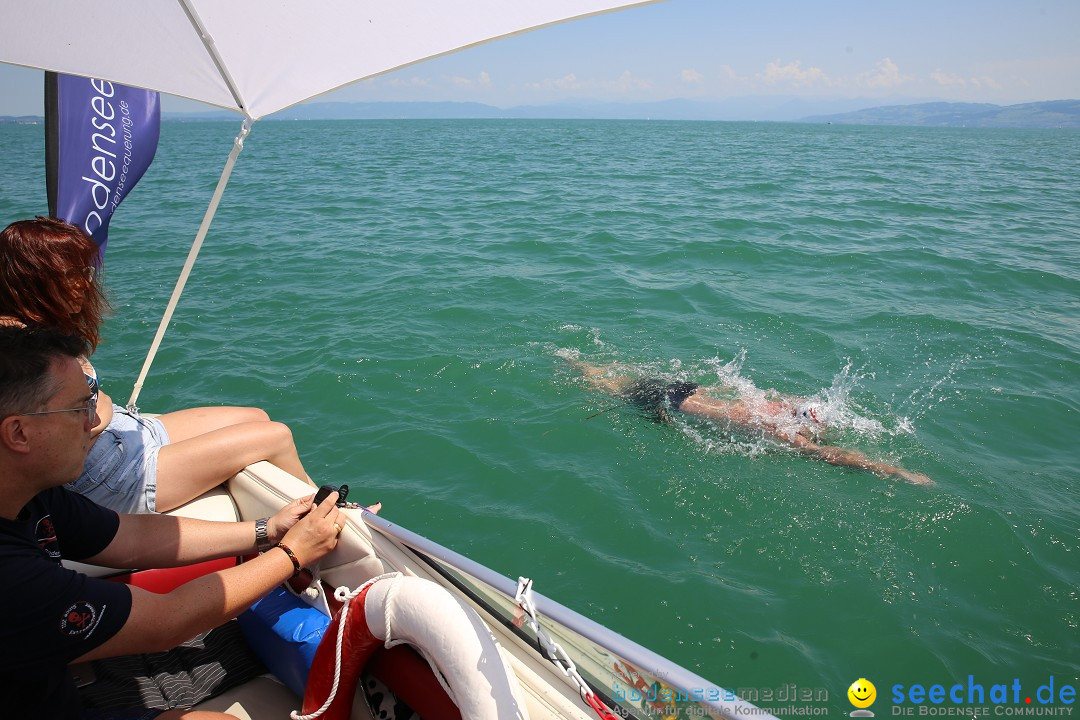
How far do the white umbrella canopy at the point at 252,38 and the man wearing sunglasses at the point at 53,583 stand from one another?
43.9 inches

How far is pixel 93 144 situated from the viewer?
3451 millimetres

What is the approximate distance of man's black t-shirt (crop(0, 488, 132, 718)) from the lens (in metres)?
1.50

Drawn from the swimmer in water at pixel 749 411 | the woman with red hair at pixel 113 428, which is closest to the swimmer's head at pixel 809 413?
the swimmer in water at pixel 749 411

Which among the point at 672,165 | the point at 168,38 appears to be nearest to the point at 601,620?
the point at 168,38

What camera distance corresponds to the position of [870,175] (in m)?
22.6

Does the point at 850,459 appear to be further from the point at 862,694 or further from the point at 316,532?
the point at 316,532

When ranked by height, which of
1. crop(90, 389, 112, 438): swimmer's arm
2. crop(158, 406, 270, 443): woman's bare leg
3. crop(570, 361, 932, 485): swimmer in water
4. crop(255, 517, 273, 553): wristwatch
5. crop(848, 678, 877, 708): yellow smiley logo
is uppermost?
crop(90, 389, 112, 438): swimmer's arm

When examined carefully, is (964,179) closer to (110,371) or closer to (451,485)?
(451,485)

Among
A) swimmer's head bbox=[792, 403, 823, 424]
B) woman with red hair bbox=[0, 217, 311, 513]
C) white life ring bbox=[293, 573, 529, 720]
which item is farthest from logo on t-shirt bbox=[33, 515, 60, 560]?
swimmer's head bbox=[792, 403, 823, 424]

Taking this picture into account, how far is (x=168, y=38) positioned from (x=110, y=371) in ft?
20.0

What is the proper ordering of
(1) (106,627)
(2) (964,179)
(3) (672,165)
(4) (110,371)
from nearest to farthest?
1. (1) (106,627)
2. (4) (110,371)
3. (2) (964,179)
4. (3) (672,165)

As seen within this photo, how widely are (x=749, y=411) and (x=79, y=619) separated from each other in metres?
5.50

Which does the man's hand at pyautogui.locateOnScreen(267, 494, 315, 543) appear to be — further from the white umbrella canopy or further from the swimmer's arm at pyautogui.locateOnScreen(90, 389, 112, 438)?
the white umbrella canopy

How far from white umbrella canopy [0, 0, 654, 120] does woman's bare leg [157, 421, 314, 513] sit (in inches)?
60.3
